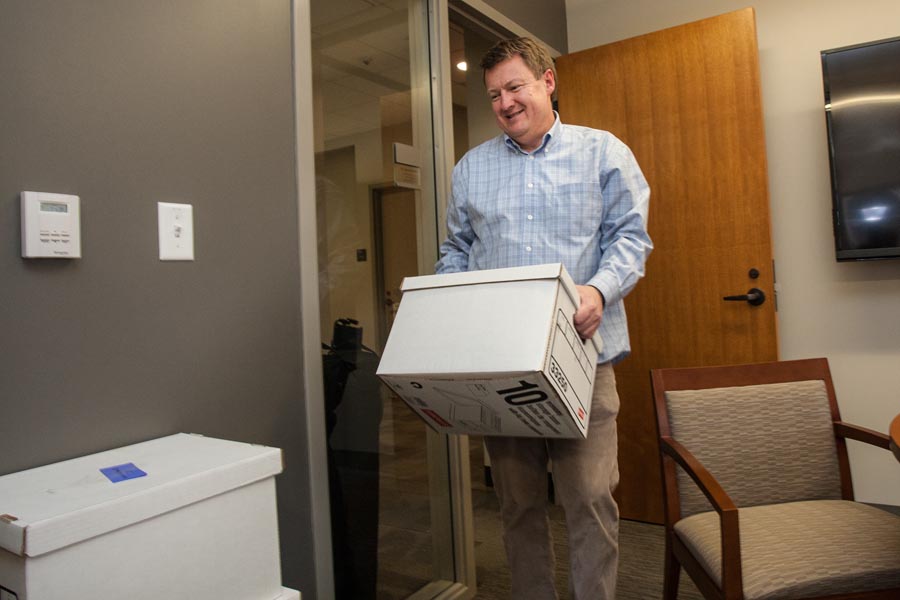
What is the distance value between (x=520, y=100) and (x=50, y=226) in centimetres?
100

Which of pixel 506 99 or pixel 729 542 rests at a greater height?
pixel 506 99

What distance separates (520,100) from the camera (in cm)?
146

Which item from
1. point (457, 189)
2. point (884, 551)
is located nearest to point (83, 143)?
point (457, 189)

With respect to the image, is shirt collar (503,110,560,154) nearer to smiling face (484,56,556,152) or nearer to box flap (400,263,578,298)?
smiling face (484,56,556,152)

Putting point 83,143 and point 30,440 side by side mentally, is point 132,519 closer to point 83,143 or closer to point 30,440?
point 30,440

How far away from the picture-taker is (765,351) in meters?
2.31

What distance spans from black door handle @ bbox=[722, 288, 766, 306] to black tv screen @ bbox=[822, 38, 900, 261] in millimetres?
293

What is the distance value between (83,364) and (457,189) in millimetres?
927

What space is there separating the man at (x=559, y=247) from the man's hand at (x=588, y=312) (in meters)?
0.10

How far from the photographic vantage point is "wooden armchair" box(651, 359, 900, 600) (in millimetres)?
1295

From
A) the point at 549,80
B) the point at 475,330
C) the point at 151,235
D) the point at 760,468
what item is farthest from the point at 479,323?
the point at 760,468

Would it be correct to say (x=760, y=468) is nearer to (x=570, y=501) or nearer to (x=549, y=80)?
(x=570, y=501)

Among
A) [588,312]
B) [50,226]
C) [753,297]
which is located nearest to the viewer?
[50,226]

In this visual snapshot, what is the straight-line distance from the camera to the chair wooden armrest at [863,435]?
1.38 m
